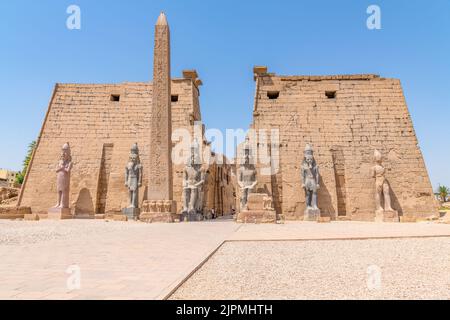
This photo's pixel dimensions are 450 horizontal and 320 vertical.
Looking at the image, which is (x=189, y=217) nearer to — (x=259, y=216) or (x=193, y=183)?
(x=193, y=183)

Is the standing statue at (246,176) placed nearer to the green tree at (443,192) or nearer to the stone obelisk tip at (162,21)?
the stone obelisk tip at (162,21)

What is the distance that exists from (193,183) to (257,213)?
3.37m

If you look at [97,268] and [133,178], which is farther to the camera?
[133,178]

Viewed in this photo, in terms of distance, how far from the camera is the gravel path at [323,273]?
277cm

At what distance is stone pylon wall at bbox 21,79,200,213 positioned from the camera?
1513 cm

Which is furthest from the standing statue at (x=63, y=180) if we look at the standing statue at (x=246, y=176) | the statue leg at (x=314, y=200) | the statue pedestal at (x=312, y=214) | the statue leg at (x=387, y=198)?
the statue leg at (x=387, y=198)

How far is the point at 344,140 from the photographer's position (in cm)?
1532

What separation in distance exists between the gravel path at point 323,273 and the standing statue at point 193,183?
8.02m

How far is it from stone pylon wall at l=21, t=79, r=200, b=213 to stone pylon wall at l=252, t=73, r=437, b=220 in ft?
14.0

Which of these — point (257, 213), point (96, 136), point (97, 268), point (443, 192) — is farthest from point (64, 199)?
point (443, 192)

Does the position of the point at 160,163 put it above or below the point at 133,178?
above

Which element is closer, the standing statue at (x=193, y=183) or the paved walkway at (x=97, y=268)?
the paved walkway at (x=97, y=268)

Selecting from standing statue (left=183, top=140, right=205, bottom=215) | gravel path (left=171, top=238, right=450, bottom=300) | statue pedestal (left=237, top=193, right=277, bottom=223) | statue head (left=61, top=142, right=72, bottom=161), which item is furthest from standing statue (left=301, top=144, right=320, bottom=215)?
statue head (left=61, top=142, right=72, bottom=161)

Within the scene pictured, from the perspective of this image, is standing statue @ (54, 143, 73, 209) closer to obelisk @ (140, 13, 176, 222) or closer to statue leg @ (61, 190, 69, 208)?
statue leg @ (61, 190, 69, 208)
